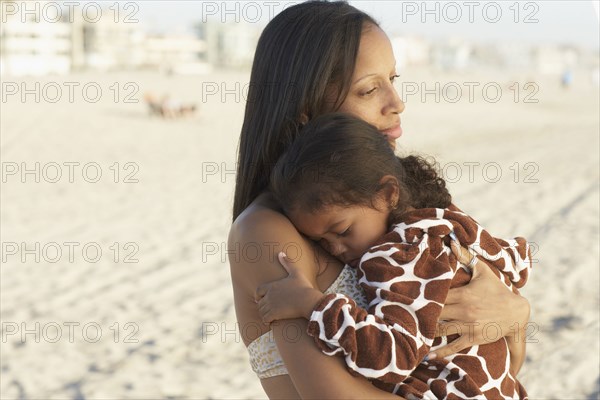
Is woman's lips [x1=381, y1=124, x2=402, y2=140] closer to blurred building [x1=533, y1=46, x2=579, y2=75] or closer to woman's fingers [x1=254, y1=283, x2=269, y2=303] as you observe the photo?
woman's fingers [x1=254, y1=283, x2=269, y2=303]

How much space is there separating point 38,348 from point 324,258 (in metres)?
4.12

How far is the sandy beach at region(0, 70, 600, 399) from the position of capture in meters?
4.94

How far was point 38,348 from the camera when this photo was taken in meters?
5.42

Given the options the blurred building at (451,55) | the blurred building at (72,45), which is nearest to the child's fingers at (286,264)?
the blurred building at (72,45)

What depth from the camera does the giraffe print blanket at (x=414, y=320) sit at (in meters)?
1.58

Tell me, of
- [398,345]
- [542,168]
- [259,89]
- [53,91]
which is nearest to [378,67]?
[259,89]

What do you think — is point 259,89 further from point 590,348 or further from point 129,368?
point 590,348

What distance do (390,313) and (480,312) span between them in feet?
0.82

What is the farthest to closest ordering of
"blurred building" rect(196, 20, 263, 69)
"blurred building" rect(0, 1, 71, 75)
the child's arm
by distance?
1. "blurred building" rect(196, 20, 263, 69)
2. "blurred building" rect(0, 1, 71, 75)
3. the child's arm

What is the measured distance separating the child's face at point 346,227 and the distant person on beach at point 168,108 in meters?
20.5

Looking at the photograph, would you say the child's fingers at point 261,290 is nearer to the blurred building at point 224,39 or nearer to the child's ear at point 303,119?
the child's ear at point 303,119

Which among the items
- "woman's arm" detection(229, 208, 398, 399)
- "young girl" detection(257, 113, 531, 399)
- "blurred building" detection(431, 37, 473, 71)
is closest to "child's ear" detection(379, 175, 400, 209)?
"young girl" detection(257, 113, 531, 399)

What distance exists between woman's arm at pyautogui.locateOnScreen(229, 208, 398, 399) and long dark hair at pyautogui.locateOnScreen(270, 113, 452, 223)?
79mm

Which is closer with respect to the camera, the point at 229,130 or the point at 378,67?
the point at 378,67
